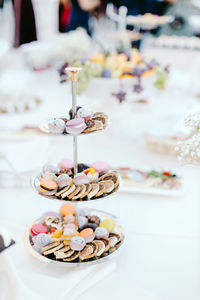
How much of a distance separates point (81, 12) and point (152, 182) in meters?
3.61

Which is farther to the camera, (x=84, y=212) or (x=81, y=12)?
(x=81, y=12)

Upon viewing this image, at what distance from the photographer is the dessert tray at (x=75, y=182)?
1.17 meters

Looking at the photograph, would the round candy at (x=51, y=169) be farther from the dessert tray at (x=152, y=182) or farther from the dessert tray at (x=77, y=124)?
the dessert tray at (x=152, y=182)

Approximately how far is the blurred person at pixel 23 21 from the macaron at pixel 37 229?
4.48 metres

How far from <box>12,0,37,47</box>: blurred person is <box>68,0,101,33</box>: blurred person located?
2.62 feet

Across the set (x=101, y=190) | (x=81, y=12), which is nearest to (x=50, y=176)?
(x=101, y=190)

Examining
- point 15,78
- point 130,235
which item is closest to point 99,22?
point 15,78

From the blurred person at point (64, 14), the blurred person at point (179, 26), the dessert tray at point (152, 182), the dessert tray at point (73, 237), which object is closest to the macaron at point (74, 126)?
the dessert tray at point (73, 237)

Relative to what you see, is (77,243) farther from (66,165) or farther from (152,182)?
(152,182)

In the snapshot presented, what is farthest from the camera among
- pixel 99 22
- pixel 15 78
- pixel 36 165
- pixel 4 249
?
pixel 99 22

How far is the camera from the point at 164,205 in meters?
1.59

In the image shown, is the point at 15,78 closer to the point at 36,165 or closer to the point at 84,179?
the point at 36,165

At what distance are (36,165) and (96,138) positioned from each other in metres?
0.51

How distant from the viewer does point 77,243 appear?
3.92 feet
